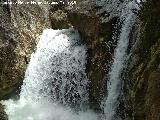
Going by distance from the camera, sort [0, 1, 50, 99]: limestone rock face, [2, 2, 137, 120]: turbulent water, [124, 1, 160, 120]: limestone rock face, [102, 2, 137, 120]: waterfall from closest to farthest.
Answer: [124, 1, 160, 120]: limestone rock face
[102, 2, 137, 120]: waterfall
[2, 2, 137, 120]: turbulent water
[0, 1, 50, 99]: limestone rock face

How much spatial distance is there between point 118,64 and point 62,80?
3009mm

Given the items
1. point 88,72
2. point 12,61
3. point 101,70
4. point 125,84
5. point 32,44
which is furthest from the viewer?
point 32,44

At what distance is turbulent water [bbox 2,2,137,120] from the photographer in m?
10.6

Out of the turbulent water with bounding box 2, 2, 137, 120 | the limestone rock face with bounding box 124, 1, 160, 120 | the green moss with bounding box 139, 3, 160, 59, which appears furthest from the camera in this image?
the turbulent water with bounding box 2, 2, 137, 120

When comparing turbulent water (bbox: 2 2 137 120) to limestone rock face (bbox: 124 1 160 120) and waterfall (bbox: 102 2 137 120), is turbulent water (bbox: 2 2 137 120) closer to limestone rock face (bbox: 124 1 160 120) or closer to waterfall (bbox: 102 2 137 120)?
waterfall (bbox: 102 2 137 120)

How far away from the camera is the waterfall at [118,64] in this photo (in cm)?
1020

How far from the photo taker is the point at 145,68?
26.4 ft

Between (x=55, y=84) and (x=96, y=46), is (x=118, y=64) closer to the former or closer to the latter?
(x=96, y=46)

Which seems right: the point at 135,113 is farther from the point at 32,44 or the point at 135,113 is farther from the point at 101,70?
the point at 32,44

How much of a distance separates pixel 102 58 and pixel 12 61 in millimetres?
3611

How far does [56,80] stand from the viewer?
43.0 feet

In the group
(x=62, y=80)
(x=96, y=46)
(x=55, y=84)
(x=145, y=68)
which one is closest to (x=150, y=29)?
(x=145, y=68)

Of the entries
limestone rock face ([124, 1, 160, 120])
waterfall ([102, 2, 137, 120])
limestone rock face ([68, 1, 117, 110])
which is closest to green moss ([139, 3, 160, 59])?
limestone rock face ([124, 1, 160, 120])

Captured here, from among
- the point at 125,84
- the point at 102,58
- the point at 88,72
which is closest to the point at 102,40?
the point at 102,58
